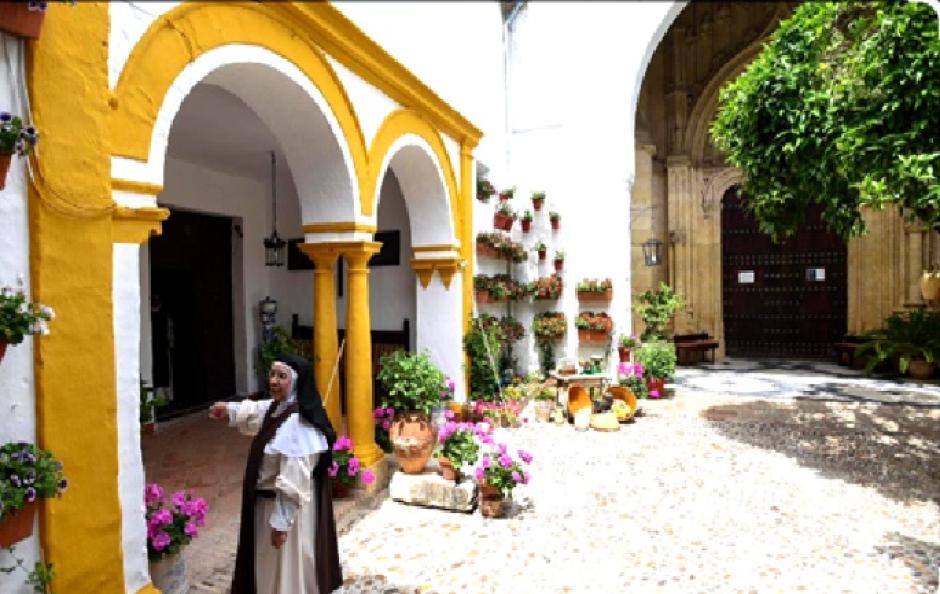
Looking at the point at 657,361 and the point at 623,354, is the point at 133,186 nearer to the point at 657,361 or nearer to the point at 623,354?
the point at 623,354

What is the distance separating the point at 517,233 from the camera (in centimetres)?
1007

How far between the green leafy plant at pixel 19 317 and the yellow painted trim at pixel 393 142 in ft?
10.9

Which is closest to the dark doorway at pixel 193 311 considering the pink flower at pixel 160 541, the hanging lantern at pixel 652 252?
the pink flower at pixel 160 541

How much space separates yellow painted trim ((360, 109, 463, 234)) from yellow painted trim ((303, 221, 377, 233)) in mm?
166

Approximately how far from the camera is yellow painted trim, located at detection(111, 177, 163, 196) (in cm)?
284

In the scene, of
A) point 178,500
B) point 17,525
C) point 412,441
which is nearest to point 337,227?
point 412,441

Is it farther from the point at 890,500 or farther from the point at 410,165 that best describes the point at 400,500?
the point at 890,500

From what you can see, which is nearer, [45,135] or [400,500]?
[45,135]

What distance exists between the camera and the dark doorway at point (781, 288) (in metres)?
13.8

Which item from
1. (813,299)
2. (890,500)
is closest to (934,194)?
(890,500)

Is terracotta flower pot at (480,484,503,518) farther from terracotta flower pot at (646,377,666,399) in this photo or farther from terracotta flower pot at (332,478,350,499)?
terracotta flower pot at (646,377,666,399)

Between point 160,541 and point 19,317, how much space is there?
165cm

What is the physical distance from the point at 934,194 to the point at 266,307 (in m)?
8.31

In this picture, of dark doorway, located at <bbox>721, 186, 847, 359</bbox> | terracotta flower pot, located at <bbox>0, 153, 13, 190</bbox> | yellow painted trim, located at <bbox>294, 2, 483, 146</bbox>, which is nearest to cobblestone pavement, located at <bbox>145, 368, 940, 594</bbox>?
terracotta flower pot, located at <bbox>0, 153, 13, 190</bbox>
